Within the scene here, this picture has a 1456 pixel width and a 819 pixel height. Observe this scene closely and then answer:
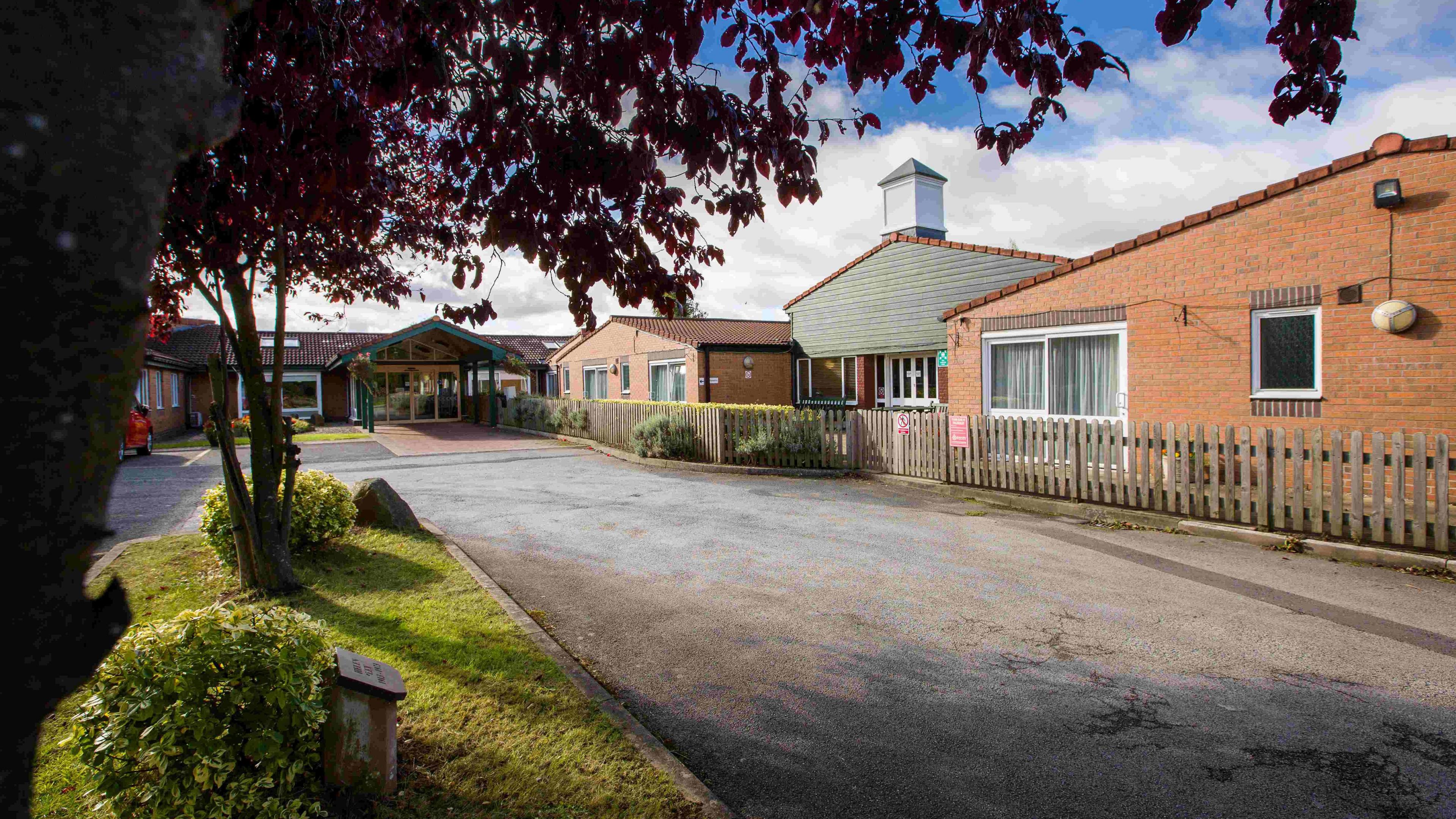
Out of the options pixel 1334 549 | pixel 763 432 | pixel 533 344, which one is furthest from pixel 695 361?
pixel 533 344

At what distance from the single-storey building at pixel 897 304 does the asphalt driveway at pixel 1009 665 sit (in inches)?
395

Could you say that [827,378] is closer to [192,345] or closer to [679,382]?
[679,382]

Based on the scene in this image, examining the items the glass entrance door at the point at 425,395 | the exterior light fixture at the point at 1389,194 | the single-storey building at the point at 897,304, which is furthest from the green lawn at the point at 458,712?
Result: the glass entrance door at the point at 425,395

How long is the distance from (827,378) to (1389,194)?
51.5ft

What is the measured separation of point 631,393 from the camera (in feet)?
93.6

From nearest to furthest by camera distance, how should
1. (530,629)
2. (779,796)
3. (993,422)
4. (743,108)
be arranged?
1. (779,796)
2. (743,108)
3. (530,629)
4. (993,422)

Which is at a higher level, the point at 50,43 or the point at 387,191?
the point at 387,191

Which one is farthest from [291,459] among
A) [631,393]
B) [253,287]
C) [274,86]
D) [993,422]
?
[631,393]

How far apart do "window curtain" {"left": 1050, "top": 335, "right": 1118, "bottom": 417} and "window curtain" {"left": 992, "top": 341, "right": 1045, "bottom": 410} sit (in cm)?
31

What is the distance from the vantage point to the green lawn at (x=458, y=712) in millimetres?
3266

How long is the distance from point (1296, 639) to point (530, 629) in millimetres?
5338

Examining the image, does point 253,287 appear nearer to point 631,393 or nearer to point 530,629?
point 530,629

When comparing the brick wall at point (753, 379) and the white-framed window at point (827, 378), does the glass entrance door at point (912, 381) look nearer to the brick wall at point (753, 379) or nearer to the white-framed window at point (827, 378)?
the white-framed window at point (827, 378)

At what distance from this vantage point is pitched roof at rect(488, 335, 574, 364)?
43.4 meters
